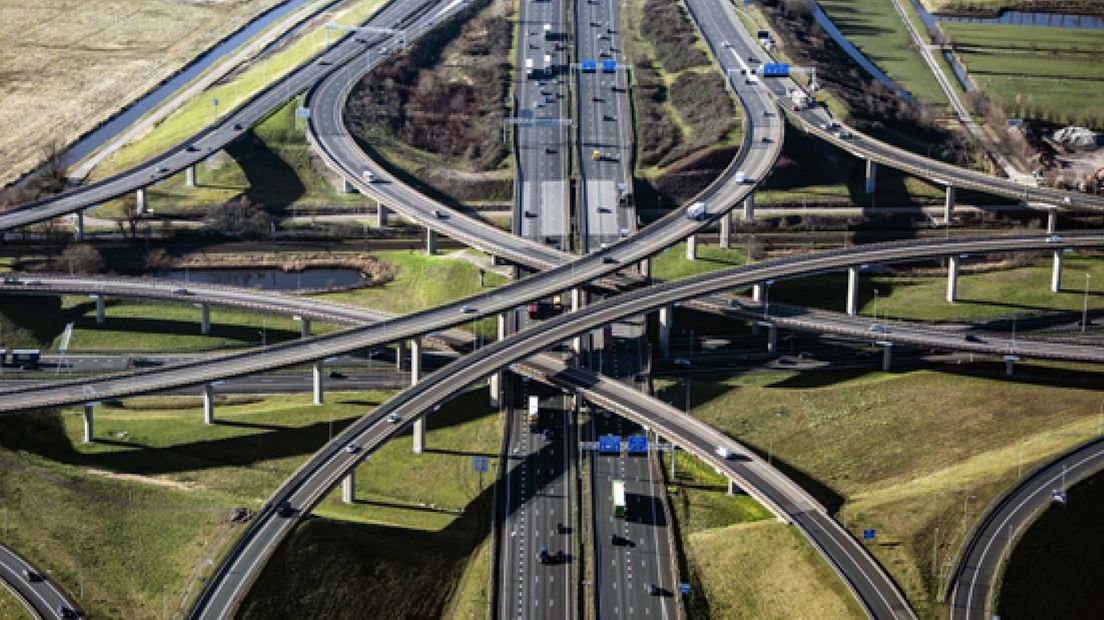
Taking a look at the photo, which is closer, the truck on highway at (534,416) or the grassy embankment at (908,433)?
the grassy embankment at (908,433)

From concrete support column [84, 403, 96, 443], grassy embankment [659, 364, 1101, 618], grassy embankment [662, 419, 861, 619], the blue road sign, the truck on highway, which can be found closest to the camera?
grassy embankment [662, 419, 861, 619]

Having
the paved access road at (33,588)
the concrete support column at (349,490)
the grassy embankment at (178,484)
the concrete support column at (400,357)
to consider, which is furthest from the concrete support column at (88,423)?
the concrete support column at (400,357)

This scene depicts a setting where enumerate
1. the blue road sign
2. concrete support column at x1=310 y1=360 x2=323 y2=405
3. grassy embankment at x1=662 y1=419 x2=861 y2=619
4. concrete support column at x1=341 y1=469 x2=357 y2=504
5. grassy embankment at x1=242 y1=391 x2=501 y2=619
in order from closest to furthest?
grassy embankment at x1=242 y1=391 x2=501 y2=619
grassy embankment at x1=662 y1=419 x2=861 y2=619
concrete support column at x1=341 y1=469 x2=357 y2=504
the blue road sign
concrete support column at x1=310 y1=360 x2=323 y2=405

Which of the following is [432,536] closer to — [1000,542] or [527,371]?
[527,371]

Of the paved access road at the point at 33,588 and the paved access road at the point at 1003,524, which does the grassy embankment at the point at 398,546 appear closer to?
the paved access road at the point at 33,588

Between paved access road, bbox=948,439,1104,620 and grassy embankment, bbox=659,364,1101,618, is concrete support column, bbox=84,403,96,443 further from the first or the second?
paved access road, bbox=948,439,1104,620

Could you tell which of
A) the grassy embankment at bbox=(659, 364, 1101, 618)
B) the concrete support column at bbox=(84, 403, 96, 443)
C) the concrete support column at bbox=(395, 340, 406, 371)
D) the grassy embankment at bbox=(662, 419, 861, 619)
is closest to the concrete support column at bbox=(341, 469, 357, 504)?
the concrete support column at bbox=(395, 340, 406, 371)
